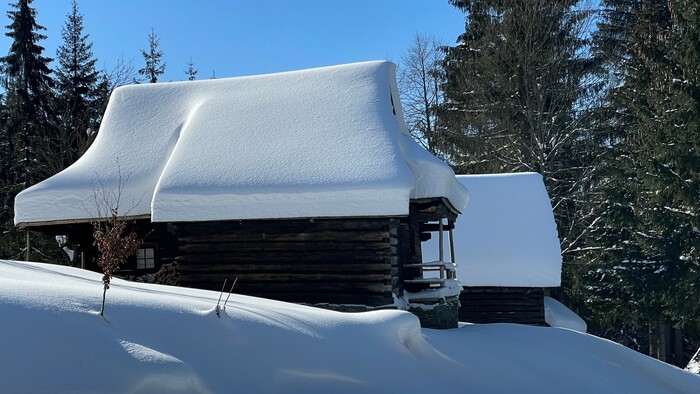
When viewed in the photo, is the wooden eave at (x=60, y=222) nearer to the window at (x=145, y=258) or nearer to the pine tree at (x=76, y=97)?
Result: the window at (x=145, y=258)

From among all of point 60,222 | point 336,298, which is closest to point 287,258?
point 336,298

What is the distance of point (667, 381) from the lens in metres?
11.6

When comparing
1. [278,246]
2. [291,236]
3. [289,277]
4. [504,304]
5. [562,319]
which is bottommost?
[562,319]

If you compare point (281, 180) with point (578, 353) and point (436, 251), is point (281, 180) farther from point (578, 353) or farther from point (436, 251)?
point (436, 251)

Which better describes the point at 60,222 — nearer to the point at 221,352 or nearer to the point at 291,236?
the point at 291,236

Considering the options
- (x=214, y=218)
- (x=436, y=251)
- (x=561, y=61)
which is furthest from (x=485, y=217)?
(x=214, y=218)

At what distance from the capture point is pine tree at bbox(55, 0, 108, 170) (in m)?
29.6

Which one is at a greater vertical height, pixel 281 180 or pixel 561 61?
pixel 561 61

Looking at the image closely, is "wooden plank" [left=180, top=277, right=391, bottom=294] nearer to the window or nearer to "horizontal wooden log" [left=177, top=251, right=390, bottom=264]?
"horizontal wooden log" [left=177, top=251, right=390, bottom=264]

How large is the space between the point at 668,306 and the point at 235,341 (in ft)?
69.2

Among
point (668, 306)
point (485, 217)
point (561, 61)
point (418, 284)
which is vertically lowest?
point (668, 306)

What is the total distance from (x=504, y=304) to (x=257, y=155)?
392 inches

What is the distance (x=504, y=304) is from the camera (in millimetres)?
21359

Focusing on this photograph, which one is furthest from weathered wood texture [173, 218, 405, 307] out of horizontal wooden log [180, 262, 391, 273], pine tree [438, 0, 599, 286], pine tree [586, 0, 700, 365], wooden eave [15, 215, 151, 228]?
pine tree [438, 0, 599, 286]
